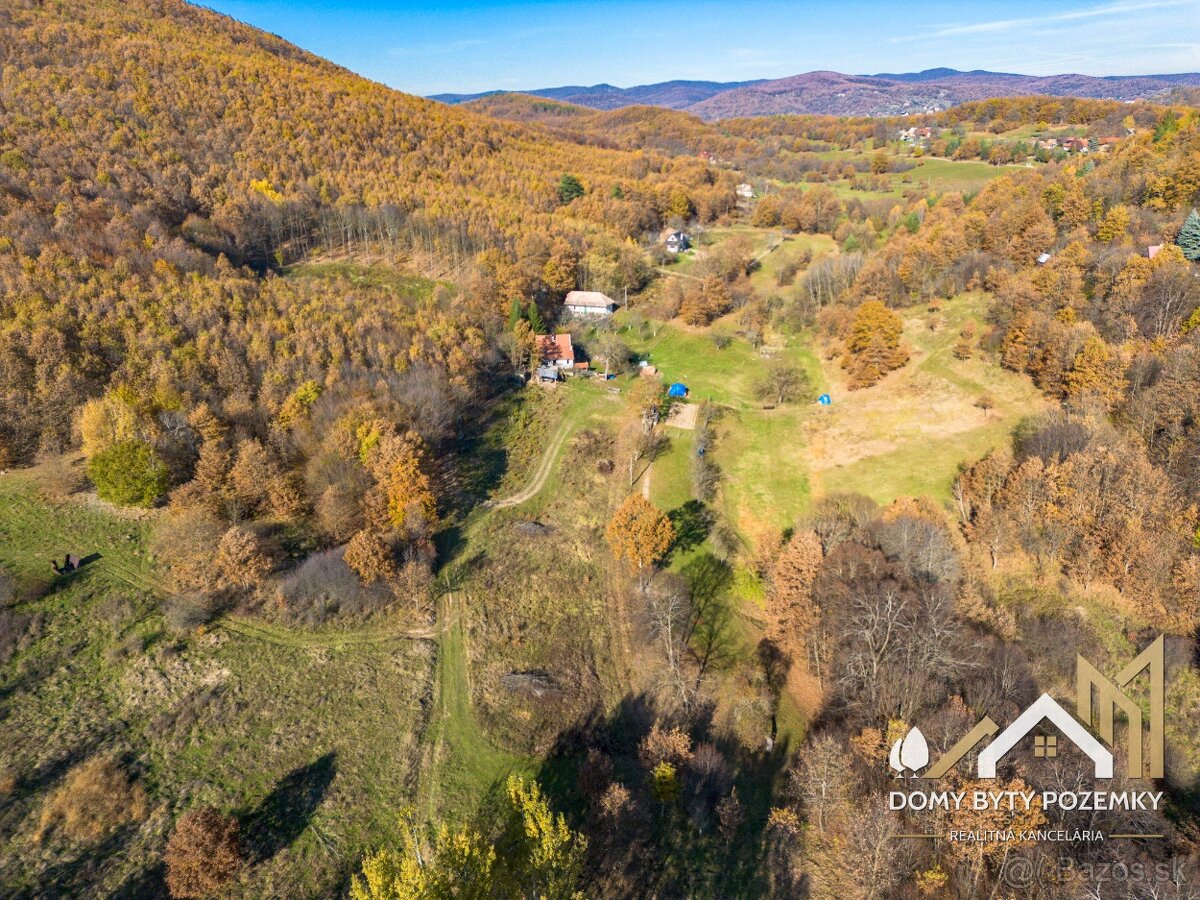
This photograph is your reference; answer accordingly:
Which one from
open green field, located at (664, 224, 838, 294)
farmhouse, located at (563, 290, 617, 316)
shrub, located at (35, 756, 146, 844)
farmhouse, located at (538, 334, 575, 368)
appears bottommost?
shrub, located at (35, 756, 146, 844)

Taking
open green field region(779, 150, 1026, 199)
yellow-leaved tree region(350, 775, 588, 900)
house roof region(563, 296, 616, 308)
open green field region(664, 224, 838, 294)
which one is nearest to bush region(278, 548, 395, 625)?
yellow-leaved tree region(350, 775, 588, 900)

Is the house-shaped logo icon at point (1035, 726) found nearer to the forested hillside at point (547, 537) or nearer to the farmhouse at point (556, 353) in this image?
the forested hillside at point (547, 537)

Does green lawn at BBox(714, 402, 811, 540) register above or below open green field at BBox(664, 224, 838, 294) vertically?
below

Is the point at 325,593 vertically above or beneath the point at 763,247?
beneath

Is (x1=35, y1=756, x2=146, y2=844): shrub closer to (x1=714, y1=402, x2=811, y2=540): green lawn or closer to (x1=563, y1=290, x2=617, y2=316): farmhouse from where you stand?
(x1=714, y1=402, x2=811, y2=540): green lawn

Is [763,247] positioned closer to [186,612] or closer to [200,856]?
[186,612]

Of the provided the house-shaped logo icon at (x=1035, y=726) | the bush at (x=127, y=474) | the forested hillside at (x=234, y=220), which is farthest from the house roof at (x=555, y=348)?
the house-shaped logo icon at (x=1035, y=726)

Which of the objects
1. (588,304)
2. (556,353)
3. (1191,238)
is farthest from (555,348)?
(1191,238)
